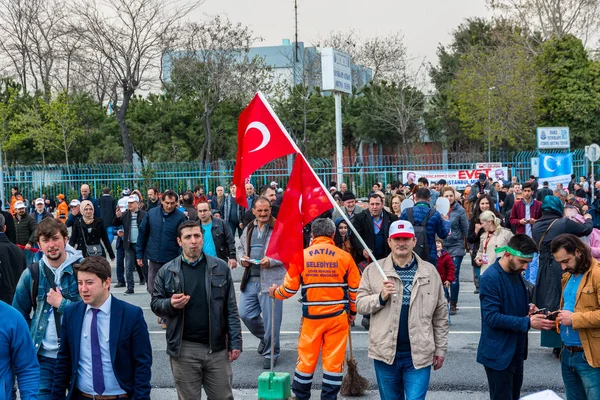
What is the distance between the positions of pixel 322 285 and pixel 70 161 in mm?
33570

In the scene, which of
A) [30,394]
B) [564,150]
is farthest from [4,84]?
[30,394]

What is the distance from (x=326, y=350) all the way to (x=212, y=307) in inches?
50.4

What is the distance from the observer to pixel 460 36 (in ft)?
168

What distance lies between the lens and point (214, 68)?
119 feet

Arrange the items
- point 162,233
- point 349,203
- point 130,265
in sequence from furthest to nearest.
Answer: point 130,265 → point 349,203 → point 162,233

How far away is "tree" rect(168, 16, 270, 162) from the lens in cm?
3596

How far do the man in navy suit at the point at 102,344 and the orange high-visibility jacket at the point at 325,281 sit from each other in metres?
2.13

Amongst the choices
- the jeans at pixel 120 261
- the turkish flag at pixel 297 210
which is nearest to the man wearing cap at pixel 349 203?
the jeans at pixel 120 261

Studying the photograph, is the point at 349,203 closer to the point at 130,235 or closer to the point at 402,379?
the point at 130,235

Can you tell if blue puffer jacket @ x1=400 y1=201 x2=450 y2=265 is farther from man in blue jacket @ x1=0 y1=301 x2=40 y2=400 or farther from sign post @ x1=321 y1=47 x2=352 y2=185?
sign post @ x1=321 y1=47 x2=352 y2=185

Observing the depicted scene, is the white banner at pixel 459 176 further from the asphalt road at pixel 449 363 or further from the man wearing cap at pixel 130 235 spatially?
the asphalt road at pixel 449 363

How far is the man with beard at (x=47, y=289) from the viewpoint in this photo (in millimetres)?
5844

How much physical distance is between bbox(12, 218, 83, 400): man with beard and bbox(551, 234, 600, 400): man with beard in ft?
11.6

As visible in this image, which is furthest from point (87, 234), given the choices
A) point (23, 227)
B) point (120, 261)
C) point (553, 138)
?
point (553, 138)
